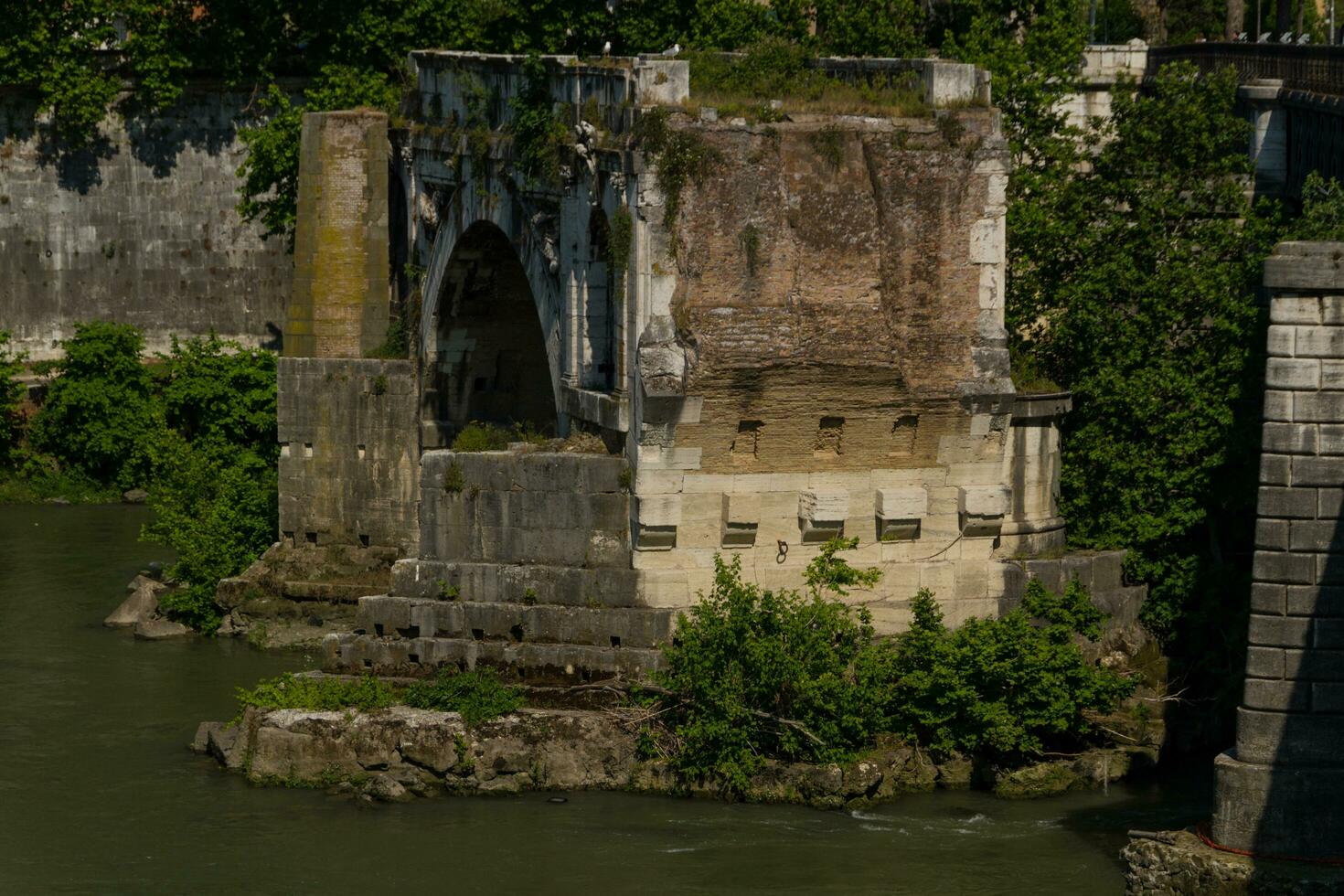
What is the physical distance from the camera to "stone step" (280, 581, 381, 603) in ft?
121

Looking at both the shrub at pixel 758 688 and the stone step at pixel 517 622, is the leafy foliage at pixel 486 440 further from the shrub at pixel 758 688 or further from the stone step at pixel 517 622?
the shrub at pixel 758 688

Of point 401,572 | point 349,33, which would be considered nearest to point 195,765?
point 401,572

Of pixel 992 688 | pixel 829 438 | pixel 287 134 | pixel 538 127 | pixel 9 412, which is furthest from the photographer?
pixel 9 412

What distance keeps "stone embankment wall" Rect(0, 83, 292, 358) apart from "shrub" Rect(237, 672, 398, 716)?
829 inches

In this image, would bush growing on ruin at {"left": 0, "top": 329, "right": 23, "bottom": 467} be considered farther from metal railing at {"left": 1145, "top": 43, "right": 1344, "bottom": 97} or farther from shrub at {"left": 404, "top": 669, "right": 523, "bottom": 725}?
shrub at {"left": 404, "top": 669, "right": 523, "bottom": 725}

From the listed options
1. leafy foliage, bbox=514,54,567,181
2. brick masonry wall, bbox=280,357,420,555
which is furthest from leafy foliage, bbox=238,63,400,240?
leafy foliage, bbox=514,54,567,181

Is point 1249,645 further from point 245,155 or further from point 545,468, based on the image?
point 245,155

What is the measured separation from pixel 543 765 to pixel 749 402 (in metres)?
3.97

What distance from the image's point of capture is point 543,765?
2772cm

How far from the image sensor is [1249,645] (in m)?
23.4

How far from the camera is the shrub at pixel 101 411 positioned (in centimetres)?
4566

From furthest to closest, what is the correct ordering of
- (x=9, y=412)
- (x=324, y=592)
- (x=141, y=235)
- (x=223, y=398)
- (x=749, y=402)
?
(x=141, y=235) < (x=9, y=412) < (x=223, y=398) < (x=324, y=592) < (x=749, y=402)

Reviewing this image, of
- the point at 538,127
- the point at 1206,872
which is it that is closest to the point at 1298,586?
the point at 1206,872

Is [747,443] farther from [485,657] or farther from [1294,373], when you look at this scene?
[1294,373]
